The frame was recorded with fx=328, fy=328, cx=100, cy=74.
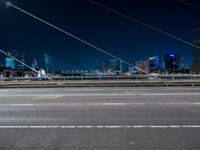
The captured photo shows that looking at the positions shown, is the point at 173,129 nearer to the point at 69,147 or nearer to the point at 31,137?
the point at 69,147

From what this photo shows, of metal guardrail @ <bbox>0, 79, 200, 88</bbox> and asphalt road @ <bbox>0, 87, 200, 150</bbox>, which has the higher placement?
metal guardrail @ <bbox>0, 79, 200, 88</bbox>

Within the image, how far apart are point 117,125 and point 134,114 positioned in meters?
1.90

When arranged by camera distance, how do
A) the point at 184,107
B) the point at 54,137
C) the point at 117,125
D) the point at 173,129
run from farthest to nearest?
1. the point at 184,107
2. the point at 117,125
3. the point at 173,129
4. the point at 54,137

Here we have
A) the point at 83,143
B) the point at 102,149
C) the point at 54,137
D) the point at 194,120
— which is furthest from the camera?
the point at 194,120

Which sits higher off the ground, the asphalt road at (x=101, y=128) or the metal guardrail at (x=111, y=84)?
the metal guardrail at (x=111, y=84)

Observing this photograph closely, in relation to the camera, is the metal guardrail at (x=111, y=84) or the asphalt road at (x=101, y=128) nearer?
the asphalt road at (x=101, y=128)

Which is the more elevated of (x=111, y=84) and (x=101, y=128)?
(x=111, y=84)

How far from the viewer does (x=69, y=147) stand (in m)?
6.45

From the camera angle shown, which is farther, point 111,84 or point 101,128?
point 111,84

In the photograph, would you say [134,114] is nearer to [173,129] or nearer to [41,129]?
[173,129]

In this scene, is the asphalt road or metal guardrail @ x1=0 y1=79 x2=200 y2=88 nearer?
the asphalt road

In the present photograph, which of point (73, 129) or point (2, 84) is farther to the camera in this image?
point (2, 84)

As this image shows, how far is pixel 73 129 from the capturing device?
817cm

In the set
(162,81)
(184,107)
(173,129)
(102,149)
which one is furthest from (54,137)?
(162,81)
